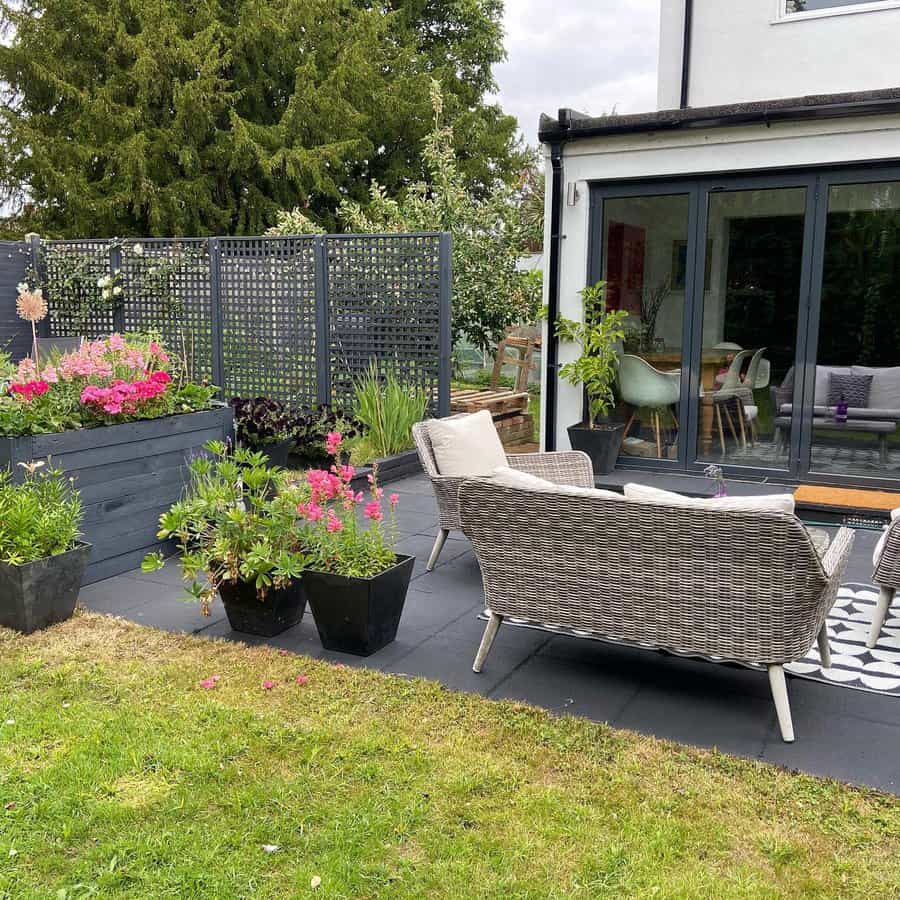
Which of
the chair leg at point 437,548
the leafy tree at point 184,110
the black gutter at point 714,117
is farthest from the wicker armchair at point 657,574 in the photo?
the leafy tree at point 184,110

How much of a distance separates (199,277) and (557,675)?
22.0ft

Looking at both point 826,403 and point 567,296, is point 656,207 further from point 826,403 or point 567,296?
point 826,403

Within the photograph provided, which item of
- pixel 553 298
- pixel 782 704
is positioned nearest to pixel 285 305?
pixel 553 298

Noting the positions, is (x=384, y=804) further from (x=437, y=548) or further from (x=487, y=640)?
(x=437, y=548)

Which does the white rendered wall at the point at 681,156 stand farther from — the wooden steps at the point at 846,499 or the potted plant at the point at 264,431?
the potted plant at the point at 264,431

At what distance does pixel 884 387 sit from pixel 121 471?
5.25m

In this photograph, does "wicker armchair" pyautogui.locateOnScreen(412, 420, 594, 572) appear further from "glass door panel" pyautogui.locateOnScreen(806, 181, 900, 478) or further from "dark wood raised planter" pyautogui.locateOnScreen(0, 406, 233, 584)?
"glass door panel" pyautogui.locateOnScreen(806, 181, 900, 478)

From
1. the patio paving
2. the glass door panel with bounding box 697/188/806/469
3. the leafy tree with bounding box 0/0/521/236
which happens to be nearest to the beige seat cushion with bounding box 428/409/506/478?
the patio paving

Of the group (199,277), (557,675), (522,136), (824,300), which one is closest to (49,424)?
(557,675)

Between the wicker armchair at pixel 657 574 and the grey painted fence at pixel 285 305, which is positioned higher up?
the grey painted fence at pixel 285 305

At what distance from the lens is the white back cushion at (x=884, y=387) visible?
6430 mm

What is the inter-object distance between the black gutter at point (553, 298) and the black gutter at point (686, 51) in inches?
111

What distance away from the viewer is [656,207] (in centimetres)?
712

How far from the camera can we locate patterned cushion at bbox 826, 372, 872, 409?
6.53 meters
